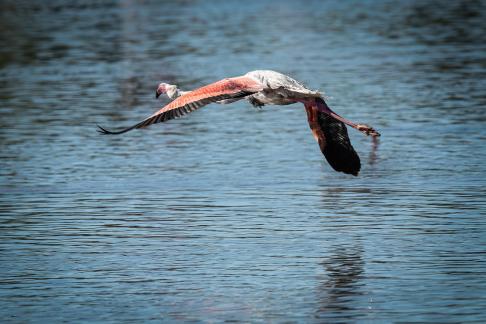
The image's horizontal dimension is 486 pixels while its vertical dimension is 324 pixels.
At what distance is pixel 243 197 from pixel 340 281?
367 centimetres

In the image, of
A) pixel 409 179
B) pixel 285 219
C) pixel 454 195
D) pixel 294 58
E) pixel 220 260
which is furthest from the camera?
pixel 294 58

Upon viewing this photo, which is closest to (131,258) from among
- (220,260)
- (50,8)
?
(220,260)

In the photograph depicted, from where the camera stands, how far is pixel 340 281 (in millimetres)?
11141

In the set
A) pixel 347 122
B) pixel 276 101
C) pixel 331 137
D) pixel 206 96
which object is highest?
pixel 206 96

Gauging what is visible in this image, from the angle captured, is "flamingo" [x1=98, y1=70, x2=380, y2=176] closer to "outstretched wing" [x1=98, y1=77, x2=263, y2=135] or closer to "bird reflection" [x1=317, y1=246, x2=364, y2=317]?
"outstretched wing" [x1=98, y1=77, x2=263, y2=135]

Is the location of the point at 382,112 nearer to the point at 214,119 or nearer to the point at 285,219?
A: the point at 214,119

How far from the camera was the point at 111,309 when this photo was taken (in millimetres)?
10539

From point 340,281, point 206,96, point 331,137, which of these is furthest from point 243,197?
point 340,281

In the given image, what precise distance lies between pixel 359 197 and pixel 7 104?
10.3 metres

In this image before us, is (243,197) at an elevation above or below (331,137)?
below

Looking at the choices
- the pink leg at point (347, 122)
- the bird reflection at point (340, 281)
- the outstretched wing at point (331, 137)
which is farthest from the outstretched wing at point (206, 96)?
the bird reflection at point (340, 281)

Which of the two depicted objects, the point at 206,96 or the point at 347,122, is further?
the point at 347,122

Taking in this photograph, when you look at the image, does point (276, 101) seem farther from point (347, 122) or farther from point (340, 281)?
point (340, 281)

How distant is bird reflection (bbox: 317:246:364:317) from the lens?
10.4 metres
